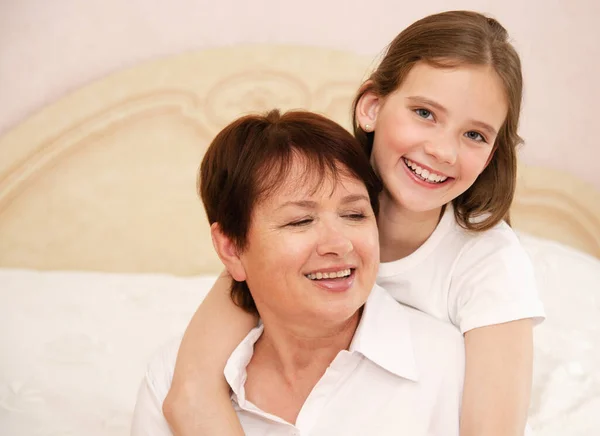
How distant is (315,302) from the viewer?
59.1 inches

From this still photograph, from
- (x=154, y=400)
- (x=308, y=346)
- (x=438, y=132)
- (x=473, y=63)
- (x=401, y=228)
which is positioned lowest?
(x=154, y=400)

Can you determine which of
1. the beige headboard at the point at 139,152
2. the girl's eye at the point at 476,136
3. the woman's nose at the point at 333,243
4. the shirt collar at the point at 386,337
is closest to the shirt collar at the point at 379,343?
the shirt collar at the point at 386,337

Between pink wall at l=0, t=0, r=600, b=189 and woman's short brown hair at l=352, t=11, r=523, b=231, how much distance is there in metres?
1.23

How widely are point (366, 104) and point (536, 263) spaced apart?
3.53 feet

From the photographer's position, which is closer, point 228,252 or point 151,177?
point 228,252

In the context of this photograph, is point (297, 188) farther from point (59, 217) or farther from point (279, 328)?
point (59, 217)

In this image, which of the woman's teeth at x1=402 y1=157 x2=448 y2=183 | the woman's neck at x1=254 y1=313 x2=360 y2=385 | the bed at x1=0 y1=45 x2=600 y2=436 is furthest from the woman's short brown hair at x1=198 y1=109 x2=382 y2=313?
the bed at x1=0 y1=45 x2=600 y2=436

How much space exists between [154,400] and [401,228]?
0.67m

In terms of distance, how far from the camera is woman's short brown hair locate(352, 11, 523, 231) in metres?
1.67

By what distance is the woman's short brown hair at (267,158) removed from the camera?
1.55 m

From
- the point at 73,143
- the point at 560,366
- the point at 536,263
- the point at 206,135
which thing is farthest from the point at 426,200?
the point at 73,143

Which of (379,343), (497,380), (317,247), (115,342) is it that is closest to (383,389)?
(379,343)

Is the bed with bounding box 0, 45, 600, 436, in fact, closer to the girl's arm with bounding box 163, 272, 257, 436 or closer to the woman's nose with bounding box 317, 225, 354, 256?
the girl's arm with bounding box 163, 272, 257, 436

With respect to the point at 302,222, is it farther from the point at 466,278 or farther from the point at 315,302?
the point at 466,278
